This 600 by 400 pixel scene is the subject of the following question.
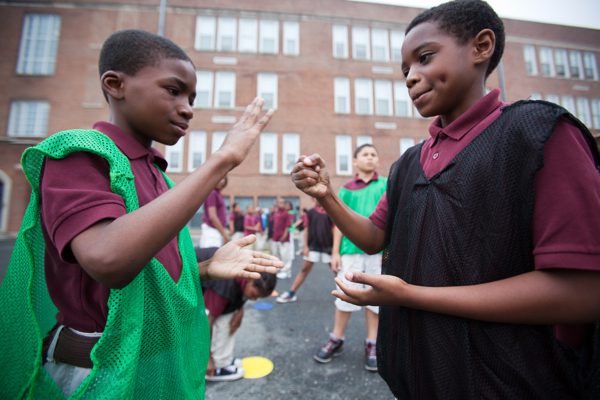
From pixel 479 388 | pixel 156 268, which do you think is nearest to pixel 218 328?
pixel 156 268

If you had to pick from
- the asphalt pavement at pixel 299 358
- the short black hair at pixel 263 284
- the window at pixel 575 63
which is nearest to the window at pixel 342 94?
the asphalt pavement at pixel 299 358

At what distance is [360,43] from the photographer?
20.2 m

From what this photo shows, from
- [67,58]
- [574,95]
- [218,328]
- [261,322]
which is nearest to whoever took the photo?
[218,328]

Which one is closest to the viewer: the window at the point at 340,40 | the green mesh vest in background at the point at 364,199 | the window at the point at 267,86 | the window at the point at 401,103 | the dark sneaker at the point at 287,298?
the green mesh vest in background at the point at 364,199

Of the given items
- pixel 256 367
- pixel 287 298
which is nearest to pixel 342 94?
pixel 287 298

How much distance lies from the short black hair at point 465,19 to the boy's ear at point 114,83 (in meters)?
1.23

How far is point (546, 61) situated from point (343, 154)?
16.3 meters

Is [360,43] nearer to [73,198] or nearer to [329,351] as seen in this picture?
[329,351]

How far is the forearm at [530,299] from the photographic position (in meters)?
0.80

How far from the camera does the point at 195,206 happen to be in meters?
0.99

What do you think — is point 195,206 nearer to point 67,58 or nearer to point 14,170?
point 14,170

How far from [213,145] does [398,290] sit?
18.2 m

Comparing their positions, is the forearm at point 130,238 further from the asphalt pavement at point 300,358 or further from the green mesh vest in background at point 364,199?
the green mesh vest in background at point 364,199

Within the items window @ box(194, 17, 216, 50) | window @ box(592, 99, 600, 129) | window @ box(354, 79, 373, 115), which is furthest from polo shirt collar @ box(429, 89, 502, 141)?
window @ box(592, 99, 600, 129)
